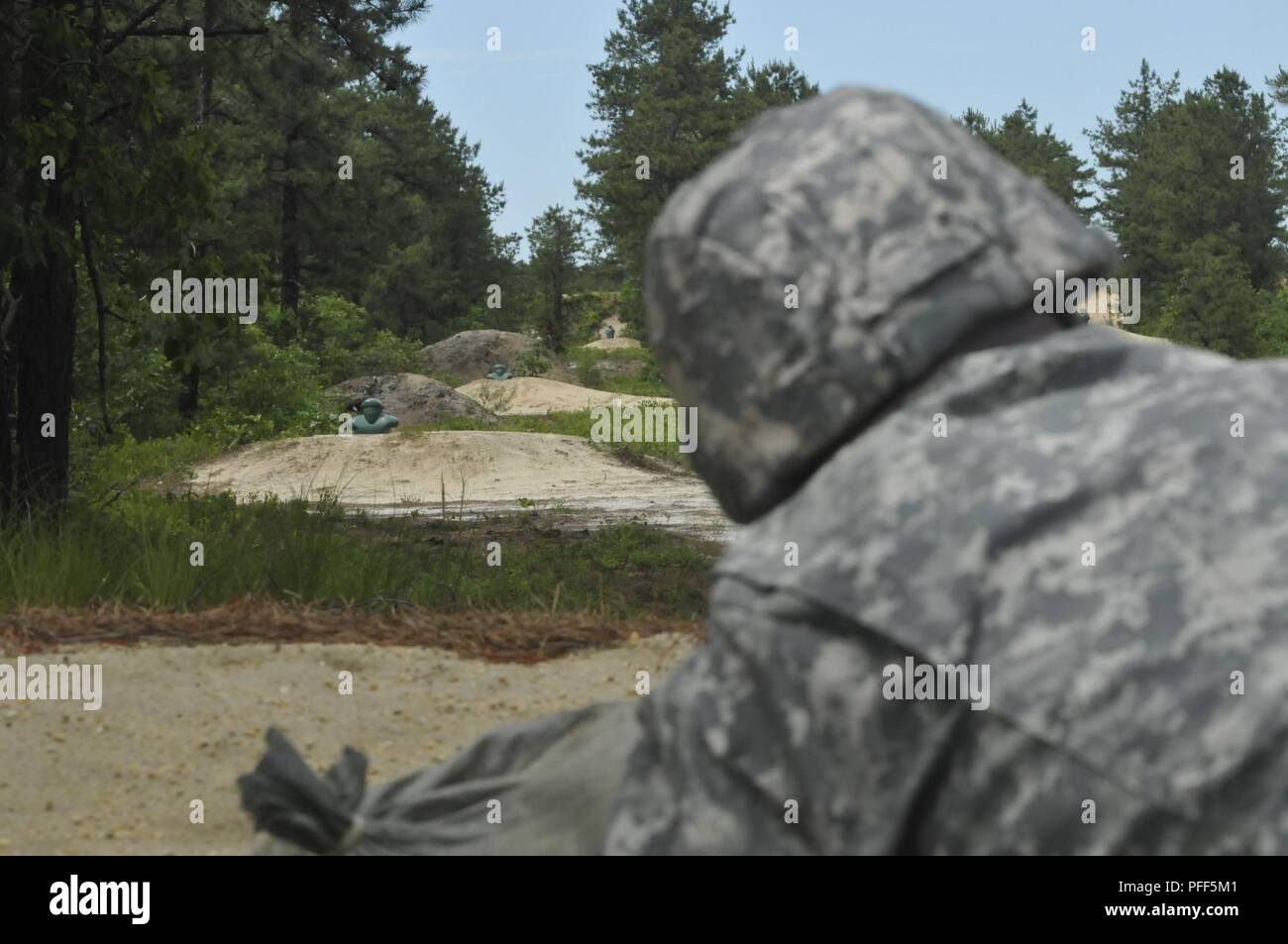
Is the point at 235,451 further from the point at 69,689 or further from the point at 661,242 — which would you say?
Answer: the point at 661,242

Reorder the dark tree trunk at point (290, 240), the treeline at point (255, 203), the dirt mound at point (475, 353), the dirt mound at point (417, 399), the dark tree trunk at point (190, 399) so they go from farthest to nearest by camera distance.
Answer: the dirt mound at point (475, 353)
the dark tree trunk at point (290, 240)
the dirt mound at point (417, 399)
the dark tree trunk at point (190, 399)
the treeline at point (255, 203)

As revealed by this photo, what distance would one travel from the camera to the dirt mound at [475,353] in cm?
4281

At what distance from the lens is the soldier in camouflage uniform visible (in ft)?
5.07

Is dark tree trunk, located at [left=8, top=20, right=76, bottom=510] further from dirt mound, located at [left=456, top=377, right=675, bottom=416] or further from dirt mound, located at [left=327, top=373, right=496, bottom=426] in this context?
dirt mound, located at [left=456, top=377, right=675, bottom=416]

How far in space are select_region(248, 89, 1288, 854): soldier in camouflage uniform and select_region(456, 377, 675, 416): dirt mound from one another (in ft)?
96.1

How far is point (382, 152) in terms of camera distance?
135ft

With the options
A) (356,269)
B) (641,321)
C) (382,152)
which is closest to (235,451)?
(356,269)

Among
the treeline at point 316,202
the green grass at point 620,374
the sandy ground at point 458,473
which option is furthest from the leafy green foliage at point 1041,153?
the sandy ground at point 458,473

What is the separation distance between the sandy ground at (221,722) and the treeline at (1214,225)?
1486 inches

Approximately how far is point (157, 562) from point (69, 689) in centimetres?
151

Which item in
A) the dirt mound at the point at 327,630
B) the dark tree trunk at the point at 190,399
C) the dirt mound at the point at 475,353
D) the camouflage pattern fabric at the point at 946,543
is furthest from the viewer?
the dirt mound at the point at 475,353

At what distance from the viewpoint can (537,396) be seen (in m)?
34.7

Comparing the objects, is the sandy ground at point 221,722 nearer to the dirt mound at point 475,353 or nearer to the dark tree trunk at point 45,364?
the dark tree trunk at point 45,364

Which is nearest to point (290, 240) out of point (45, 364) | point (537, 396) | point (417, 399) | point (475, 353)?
point (537, 396)
